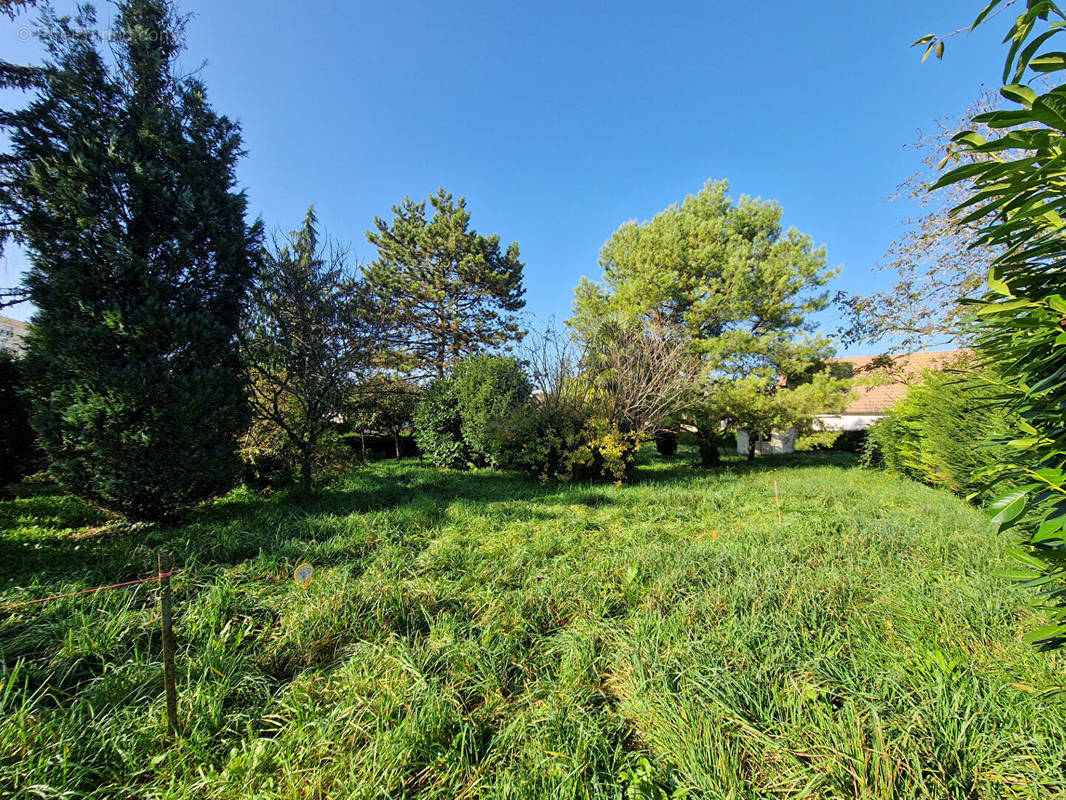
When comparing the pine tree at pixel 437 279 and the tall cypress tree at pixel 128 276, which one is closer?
the tall cypress tree at pixel 128 276

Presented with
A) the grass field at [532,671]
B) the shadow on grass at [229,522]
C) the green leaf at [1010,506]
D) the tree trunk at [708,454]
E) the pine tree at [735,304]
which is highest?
the pine tree at [735,304]

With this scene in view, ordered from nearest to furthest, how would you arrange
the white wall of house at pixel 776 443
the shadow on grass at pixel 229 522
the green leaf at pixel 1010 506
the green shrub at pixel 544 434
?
the green leaf at pixel 1010 506 < the shadow on grass at pixel 229 522 < the green shrub at pixel 544 434 < the white wall of house at pixel 776 443

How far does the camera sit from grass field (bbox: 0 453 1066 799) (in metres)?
1.75

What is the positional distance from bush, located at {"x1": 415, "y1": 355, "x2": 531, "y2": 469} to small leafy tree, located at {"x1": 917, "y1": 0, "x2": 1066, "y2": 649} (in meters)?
7.87

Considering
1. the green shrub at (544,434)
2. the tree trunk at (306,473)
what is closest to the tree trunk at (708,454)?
the green shrub at (544,434)

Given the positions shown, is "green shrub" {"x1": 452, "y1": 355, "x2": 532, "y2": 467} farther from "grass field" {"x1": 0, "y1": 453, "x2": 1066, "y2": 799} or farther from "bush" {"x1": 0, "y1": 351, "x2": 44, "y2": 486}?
"bush" {"x1": 0, "y1": 351, "x2": 44, "y2": 486}

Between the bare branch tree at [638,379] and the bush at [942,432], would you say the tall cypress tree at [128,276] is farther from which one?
the bush at [942,432]

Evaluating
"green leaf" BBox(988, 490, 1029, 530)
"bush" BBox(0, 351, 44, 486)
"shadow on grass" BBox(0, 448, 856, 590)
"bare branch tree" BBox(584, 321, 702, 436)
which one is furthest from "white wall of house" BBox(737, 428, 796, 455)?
"bush" BBox(0, 351, 44, 486)

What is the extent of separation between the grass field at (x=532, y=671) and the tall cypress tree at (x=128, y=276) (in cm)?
108

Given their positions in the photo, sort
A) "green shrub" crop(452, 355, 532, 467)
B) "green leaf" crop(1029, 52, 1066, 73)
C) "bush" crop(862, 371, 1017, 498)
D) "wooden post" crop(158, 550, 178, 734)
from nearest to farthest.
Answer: "green leaf" crop(1029, 52, 1066, 73) < "wooden post" crop(158, 550, 178, 734) < "bush" crop(862, 371, 1017, 498) < "green shrub" crop(452, 355, 532, 467)

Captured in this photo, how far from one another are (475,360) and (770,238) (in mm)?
9531

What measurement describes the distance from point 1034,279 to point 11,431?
12.5m

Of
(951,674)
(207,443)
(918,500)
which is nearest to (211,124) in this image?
(207,443)

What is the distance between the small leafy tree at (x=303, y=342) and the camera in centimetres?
616
